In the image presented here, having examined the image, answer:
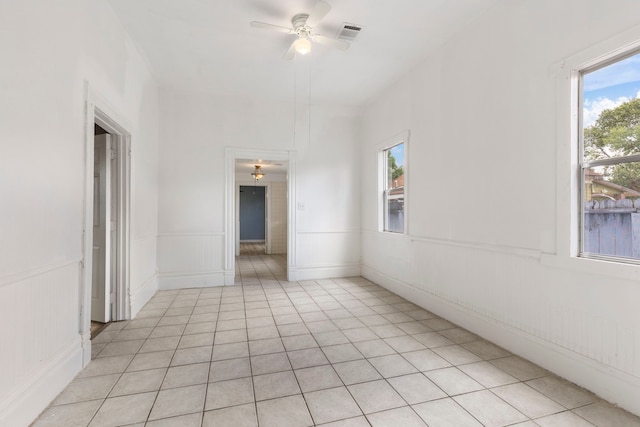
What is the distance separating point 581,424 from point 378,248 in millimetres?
3326

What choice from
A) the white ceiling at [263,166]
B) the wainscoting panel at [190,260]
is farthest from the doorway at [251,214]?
the wainscoting panel at [190,260]

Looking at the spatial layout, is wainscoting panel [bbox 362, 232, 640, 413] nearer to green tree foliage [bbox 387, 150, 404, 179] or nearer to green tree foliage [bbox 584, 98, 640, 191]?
green tree foliage [bbox 584, 98, 640, 191]

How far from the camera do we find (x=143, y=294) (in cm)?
390

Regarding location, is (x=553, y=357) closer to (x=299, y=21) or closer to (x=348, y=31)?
(x=348, y=31)

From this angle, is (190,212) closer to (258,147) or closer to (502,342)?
(258,147)

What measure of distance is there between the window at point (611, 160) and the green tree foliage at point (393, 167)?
2421mm

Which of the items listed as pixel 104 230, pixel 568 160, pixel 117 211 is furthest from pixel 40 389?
pixel 568 160

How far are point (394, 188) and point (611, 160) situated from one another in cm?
277

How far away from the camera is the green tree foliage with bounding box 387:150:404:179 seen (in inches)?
179

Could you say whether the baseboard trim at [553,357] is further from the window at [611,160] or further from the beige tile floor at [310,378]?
the window at [611,160]

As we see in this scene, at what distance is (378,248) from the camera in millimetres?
4941

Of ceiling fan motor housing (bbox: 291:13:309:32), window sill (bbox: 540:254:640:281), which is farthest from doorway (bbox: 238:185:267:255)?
window sill (bbox: 540:254:640:281)

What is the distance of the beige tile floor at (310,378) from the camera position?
70.1 inches

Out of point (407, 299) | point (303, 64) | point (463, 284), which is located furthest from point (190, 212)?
point (463, 284)
